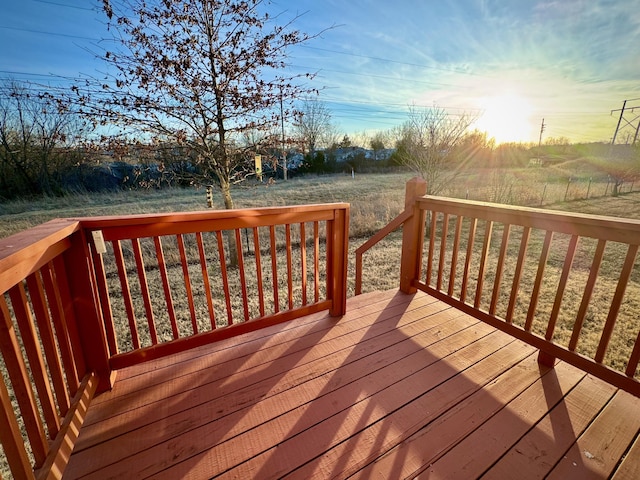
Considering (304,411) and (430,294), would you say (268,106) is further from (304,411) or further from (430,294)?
(304,411)

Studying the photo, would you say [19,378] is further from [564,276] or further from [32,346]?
[564,276]

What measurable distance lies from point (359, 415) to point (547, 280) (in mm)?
4417

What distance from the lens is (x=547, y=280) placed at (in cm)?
439

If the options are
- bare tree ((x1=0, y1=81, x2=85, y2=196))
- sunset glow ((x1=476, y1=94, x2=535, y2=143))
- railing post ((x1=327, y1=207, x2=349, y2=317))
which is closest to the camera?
railing post ((x1=327, y1=207, x2=349, y2=317))

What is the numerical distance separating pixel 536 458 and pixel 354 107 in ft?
86.2

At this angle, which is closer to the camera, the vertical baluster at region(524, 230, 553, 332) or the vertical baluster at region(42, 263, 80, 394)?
the vertical baluster at region(42, 263, 80, 394)

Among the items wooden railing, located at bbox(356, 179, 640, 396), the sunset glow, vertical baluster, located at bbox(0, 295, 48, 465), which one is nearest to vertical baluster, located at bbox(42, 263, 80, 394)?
vertical baluster, located at bbox(0, 295, 48, 465)

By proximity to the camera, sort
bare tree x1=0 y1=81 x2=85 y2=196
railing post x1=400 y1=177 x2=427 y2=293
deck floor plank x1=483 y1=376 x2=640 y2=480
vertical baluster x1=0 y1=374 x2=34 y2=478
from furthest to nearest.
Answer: bare tree x1=0 y1=81 x2=85 y2=196, railing post x1=400 y1=177 x2=427 y2=293, deck floor plank x1=483 y1=376 x2=640 y2=480, vertical baluster x1=0 y1=374 x2=34 y2=478

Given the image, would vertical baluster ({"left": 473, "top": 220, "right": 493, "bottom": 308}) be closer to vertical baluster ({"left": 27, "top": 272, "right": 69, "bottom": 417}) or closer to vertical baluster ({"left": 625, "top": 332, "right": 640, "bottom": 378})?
vertical baluster ({"left": 625, "top": 332, "right": 640, "bottom": 378})

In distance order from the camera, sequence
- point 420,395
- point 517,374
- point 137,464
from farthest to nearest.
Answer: point 517,374, point 420,395, point 137,464

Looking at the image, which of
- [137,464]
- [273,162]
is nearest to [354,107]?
[273,162]

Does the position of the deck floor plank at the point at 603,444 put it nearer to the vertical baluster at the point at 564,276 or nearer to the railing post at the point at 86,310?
the vertical baluster at the point at 564,276

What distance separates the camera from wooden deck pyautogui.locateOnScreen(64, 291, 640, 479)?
123 centimetres

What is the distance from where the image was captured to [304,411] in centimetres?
151
